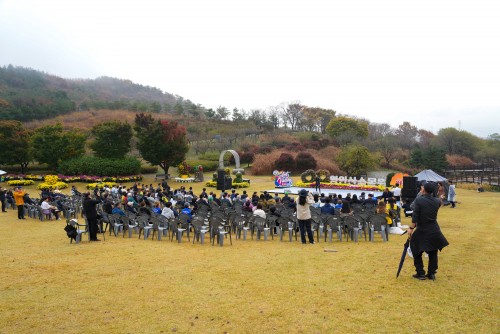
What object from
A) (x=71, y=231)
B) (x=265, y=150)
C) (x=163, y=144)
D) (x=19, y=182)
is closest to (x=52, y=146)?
(x=19, y=182)

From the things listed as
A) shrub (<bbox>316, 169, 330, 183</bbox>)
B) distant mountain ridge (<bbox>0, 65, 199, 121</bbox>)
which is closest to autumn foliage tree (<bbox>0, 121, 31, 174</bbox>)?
shrub (<bbox>316, 169, 330, 183</bbox>)

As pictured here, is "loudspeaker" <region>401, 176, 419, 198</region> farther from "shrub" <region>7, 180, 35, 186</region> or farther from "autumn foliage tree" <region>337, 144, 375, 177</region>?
"shrub" <region>7, 180, 35, 186</region>

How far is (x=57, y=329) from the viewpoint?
4957 mm

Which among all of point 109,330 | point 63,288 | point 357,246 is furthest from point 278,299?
point 357,246

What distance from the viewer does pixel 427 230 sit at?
20.3ft

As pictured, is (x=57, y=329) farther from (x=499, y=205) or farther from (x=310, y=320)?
(x=499, y=205)

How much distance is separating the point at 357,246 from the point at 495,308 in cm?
464

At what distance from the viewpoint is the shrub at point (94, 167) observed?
34250 millimetres

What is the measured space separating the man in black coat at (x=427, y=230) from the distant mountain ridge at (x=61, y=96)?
77.9 metres

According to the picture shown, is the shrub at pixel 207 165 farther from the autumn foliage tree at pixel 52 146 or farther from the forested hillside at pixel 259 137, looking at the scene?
the autumn foliage tree at pixel 52 146

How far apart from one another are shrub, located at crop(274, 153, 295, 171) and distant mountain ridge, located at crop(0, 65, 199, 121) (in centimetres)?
5421

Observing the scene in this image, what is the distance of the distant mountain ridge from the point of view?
80562mm

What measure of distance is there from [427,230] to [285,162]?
1402 inches

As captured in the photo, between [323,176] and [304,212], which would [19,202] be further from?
[323,176]
